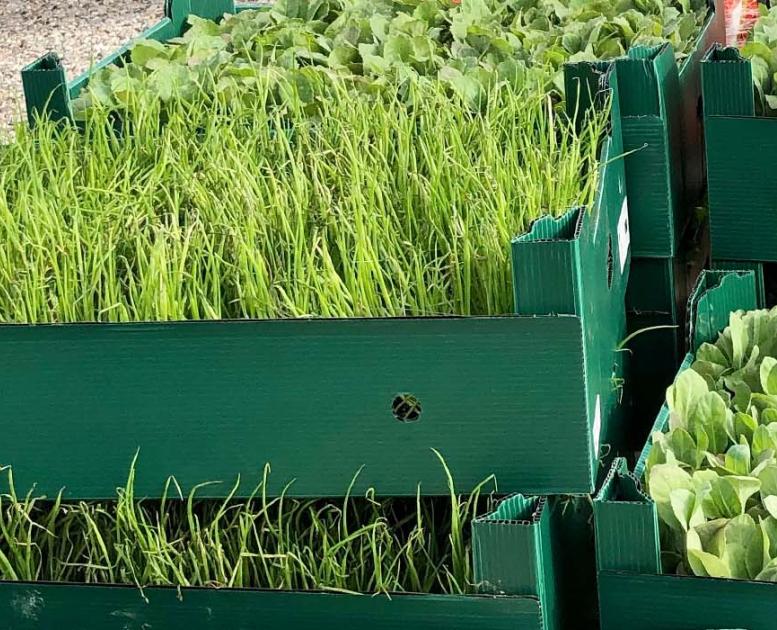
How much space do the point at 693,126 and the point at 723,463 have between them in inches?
37.4

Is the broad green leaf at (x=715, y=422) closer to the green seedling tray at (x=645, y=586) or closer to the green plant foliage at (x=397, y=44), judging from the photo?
the green seedling tray at (x=645, y=586)

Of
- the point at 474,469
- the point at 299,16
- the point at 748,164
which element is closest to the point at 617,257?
the point at 748,164

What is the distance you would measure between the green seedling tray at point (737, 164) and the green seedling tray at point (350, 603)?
2.70 ft

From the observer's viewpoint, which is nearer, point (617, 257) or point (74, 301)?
point (74, 301)

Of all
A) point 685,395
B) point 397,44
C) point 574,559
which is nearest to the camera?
point 574,559

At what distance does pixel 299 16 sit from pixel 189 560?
172 centimetres

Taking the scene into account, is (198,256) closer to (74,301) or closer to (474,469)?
(74,301)

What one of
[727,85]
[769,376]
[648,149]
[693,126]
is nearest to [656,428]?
[769,376]

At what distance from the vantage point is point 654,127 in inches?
81.0

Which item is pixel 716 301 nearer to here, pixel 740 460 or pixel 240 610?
pixel 740 460

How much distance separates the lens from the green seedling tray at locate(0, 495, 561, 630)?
1.46m

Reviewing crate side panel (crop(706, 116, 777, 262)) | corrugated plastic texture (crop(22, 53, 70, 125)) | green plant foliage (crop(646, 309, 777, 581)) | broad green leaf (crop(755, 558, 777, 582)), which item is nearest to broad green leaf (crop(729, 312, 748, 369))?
green plant foliage (crop(646, 309, 777, 581))

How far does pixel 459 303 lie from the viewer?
5.40 ft

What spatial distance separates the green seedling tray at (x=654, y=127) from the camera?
205 cm
